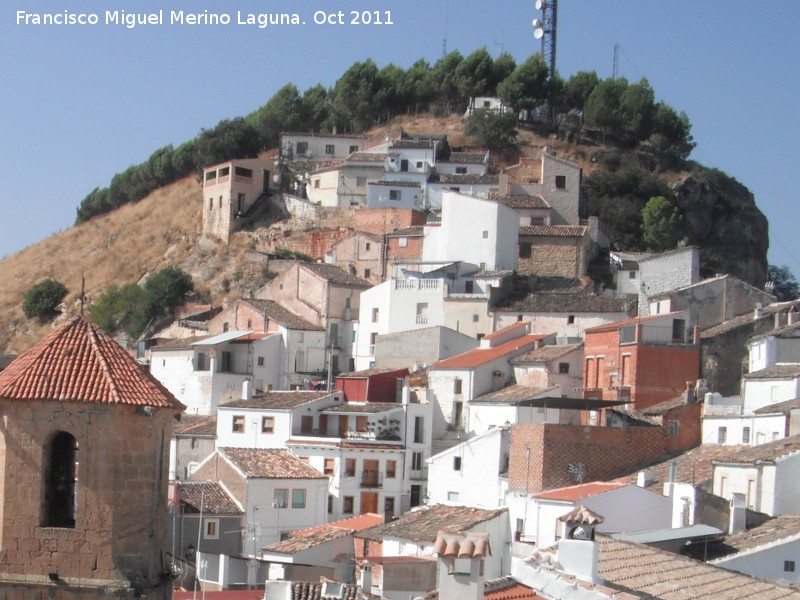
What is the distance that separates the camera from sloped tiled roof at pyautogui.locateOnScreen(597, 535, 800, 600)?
61.1 feet

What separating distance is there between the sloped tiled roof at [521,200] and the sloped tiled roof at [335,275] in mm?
7811

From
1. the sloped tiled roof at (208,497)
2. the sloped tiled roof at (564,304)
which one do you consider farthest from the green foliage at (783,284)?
the sloped tiled roof at (208,497)

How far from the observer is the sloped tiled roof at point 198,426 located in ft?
180

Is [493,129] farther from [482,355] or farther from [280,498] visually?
[280,498]

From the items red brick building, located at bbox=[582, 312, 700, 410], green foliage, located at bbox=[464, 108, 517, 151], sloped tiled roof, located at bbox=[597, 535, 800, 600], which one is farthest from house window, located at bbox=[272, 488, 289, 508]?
green foliage, located at bbox=[464, 108, 517, 151]

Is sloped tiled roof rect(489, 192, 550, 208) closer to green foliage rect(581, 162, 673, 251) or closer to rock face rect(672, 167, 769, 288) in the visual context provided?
green foliage rect(581, 162, 673, 251)

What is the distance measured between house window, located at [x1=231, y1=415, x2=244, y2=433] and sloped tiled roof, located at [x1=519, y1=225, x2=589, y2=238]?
61.4ft

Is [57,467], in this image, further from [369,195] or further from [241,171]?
[241,171]

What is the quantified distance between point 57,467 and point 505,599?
537 cm

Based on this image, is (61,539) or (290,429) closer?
(61,539)

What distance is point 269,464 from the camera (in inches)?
1853

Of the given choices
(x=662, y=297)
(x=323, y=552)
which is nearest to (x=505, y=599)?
(x=323, y=552)

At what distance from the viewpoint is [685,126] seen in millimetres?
91000

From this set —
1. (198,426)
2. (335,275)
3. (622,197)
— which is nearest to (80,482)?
(198,426)
